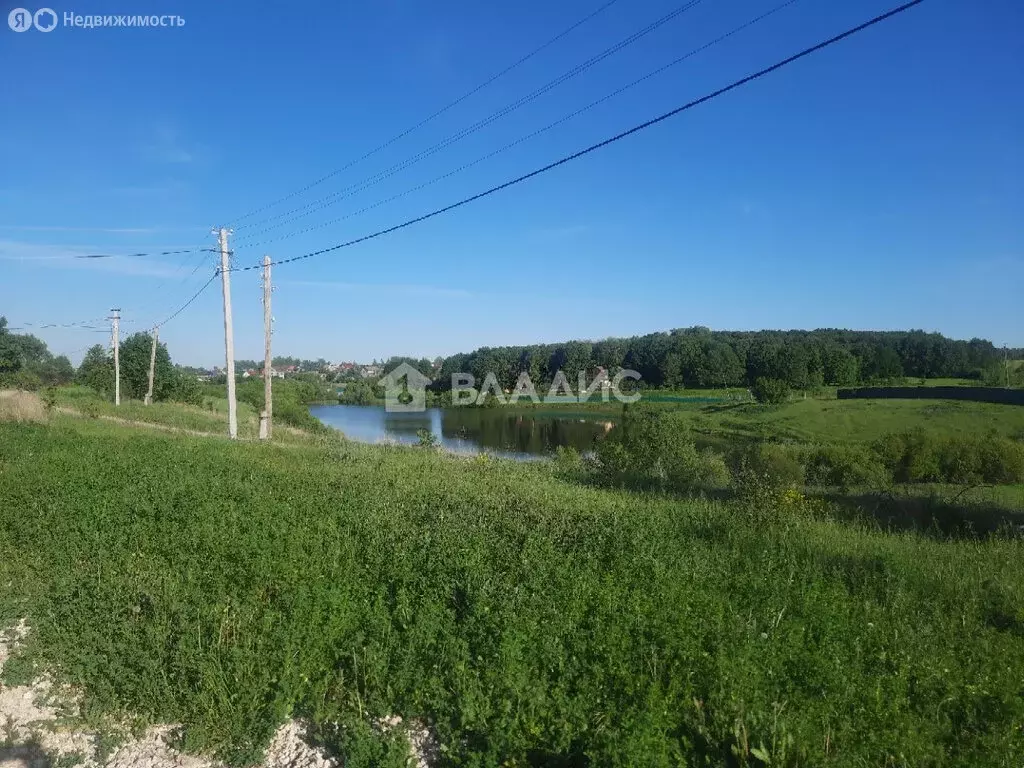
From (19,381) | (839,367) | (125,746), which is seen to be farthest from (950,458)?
(19,381)

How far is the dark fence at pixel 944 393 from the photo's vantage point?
2894 cm

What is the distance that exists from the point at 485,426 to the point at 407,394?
47.5 feet

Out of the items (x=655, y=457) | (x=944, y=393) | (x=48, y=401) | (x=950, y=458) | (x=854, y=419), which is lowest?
(x=950, y=458)

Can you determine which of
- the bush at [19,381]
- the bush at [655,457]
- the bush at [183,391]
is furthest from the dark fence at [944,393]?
the bush at [19,381]

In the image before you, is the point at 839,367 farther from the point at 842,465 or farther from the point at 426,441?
the point at 426,441

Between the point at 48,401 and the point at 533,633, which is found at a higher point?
the point at 48,401

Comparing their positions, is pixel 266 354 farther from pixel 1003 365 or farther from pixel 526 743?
pixel 1003 365

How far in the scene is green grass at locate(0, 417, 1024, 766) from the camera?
3195 millimetres

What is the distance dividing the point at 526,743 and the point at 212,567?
3620mm

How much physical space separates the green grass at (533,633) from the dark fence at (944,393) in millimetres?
26636

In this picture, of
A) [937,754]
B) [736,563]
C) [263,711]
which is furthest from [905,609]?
[263,711]

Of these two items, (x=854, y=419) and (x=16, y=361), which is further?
(x=16, y=361)

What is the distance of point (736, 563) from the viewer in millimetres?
6094

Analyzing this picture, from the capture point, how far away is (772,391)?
143ft
